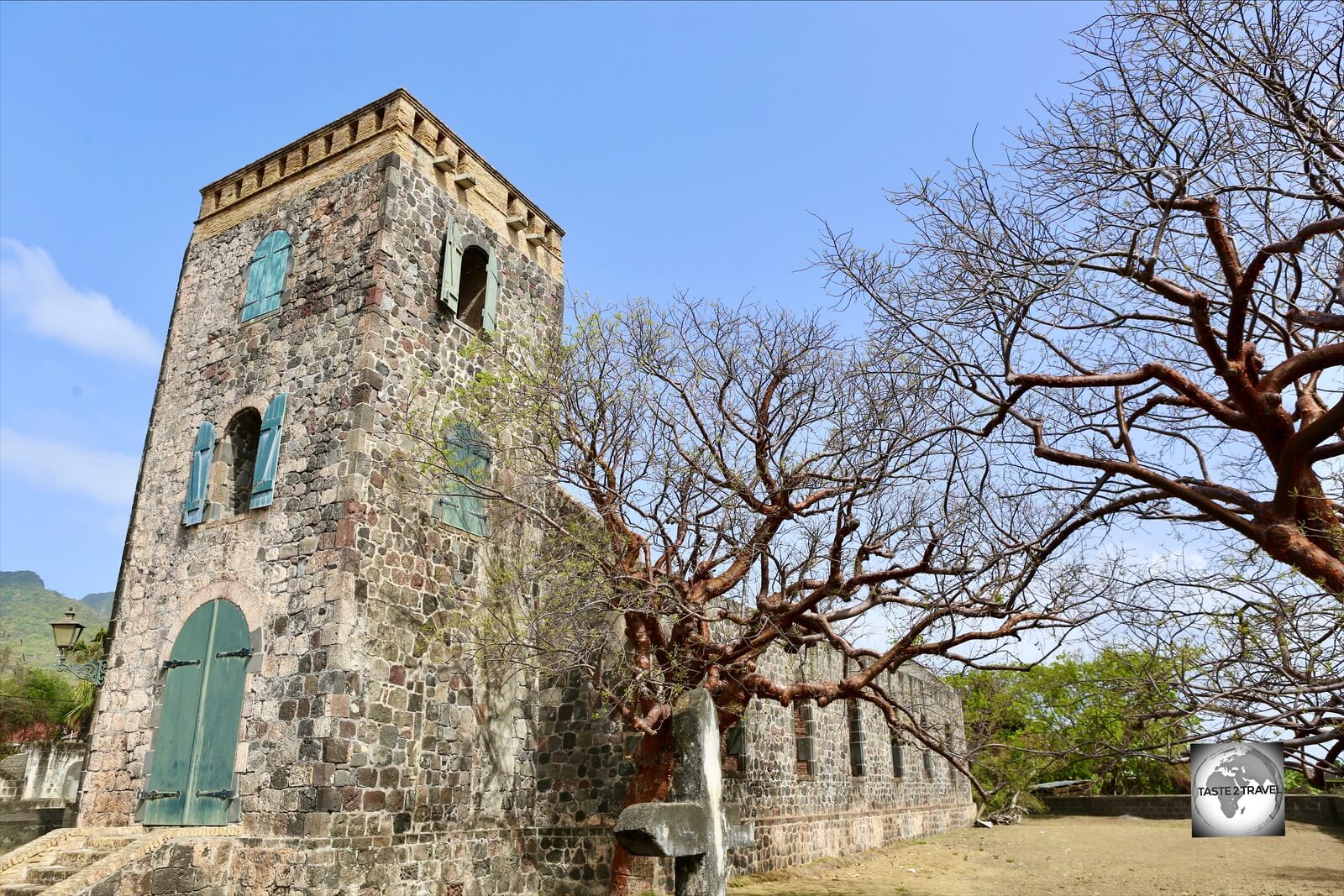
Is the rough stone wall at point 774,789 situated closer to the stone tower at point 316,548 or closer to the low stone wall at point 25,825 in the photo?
the stone tower at point 316,548

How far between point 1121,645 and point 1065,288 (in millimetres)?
2434

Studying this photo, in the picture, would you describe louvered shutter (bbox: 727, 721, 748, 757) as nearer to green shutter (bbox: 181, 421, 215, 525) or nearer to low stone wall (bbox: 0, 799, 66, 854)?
green shutter (bbox: 181, 421, 215, 525)

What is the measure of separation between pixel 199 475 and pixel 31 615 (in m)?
85.1

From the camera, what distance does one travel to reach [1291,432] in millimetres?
5816

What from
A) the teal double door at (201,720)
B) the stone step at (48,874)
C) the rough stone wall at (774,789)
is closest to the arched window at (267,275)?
the teal double door at (201,720)

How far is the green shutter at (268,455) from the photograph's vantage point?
10.2 meters

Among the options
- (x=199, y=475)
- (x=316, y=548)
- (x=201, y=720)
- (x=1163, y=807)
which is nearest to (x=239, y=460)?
(x=199, y=475)

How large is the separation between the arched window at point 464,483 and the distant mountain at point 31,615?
45.7 metres

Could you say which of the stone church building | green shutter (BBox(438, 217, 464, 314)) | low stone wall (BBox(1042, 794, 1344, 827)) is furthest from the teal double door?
low stone wall (BBox(1042, 794, 1344, 827))

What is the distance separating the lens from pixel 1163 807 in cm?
2477

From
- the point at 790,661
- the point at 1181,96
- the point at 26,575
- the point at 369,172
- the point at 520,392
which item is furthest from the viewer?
the point at 26,575

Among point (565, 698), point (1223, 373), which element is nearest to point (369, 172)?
point (565, 698)

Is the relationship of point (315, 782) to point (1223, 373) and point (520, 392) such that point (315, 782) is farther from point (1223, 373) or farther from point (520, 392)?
point (1223, 373)

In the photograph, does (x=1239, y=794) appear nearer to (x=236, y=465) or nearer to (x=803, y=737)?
(x=803, y=737)
